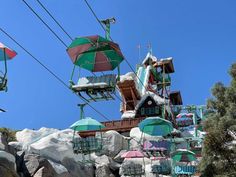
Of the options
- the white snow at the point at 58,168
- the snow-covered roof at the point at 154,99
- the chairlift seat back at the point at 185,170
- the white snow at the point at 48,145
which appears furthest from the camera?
the snow-covered roof at the point at 154,99

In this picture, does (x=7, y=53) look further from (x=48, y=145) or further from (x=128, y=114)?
(x=128, y=114)

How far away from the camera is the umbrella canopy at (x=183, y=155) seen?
2129cm

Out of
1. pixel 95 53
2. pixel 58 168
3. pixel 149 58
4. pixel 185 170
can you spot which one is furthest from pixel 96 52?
pixel 149 58

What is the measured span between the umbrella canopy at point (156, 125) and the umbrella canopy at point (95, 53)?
281 inches

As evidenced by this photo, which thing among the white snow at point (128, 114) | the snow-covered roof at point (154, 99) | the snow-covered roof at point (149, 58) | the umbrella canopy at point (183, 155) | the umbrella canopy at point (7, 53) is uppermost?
the snow-covered roof at point (149, 58)

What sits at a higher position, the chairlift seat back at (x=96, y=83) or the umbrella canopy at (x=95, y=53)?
the umbrella canopy at (x=95, y=53)

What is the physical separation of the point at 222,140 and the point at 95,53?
15.8ft

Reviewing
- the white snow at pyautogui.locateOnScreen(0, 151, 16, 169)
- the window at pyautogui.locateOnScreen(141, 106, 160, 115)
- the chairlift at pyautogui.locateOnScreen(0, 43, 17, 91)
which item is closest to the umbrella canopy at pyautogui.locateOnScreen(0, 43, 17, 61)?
the chairlift at pyautogui.locateOnScreen(0, 43, 17, 91)

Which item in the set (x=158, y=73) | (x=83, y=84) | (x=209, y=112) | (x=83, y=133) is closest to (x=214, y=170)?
(x=209, y=112)

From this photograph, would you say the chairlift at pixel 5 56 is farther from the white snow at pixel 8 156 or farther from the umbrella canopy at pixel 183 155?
the umbrella canopy at pixel 183 155

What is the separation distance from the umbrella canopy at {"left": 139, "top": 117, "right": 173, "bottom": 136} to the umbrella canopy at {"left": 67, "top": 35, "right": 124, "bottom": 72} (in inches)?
281

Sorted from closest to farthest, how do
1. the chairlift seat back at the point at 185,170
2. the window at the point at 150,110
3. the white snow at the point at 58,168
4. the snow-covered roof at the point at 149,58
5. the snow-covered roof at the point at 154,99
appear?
the white snow at the point at 58,168, the chairlift seat back at the point at 185,170, the window at the point at 150,110, the snow-covered roof at the point at 154,99, the snow-covered roof at the point at 149,58

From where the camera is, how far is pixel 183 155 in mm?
22688

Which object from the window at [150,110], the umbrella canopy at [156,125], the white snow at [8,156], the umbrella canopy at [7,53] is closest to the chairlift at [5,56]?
the umbrella canopy at [7,53]
